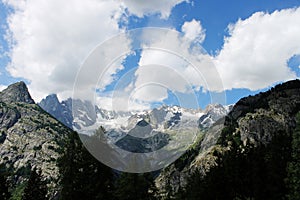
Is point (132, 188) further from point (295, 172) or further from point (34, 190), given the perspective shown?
point (34, 190)

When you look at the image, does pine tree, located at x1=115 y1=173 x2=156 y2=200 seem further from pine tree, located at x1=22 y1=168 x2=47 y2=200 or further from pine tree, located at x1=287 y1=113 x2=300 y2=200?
pine tree, located at x1=22 y1=168 x2=47 y2=200

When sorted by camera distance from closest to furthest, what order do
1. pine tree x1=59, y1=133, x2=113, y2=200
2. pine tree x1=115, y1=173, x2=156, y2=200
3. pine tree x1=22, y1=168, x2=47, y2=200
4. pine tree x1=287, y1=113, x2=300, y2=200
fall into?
pine tree x1=287, y1=113, x2=300, y2=200 → pine tree x1=59, y1=133, x2=113, y2=200 → pine tree x1=115, y1=173, x2=156, y2=200 → pine tree x1=22, y1=168, x2=47, y2=200

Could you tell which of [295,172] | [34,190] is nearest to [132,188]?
[295,172]

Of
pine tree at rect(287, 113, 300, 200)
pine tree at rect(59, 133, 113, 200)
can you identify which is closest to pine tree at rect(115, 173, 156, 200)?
pine tree at rect(59, 133, 113, 200)

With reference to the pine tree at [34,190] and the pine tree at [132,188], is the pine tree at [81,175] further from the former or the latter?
the pine tree at [34,190]

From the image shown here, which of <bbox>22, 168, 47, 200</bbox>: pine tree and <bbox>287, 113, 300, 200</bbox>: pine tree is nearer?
<bbox>287, 113, 300, 200</bbox>: pine tree

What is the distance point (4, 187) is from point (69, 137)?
26.6m

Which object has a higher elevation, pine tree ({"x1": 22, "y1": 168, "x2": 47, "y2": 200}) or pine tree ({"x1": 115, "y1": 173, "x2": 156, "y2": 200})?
pine tree ({"x1": 22, "y1": 168, "x2": 47, "y2": 200})

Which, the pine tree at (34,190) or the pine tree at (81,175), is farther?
the pine tree at (34,190)

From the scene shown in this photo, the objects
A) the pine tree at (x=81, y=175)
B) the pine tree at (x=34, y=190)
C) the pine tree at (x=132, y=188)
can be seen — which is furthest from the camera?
the pine tree at (x=34, y=190)

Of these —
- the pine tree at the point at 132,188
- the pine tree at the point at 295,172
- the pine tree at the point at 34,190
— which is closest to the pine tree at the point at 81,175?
the pine tree at the point at 132,188

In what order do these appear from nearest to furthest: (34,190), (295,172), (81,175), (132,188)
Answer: (295,172) → (81,175) → (132,188) → (34,190)

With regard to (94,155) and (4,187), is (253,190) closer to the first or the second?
(94,155)

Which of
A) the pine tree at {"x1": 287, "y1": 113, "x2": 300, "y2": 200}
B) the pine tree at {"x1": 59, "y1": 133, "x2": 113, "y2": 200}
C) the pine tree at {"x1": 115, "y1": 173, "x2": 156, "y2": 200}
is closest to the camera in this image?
the pine tree at {"x1": 287, "y1": 113, "x2": 300, "y2": 200}
